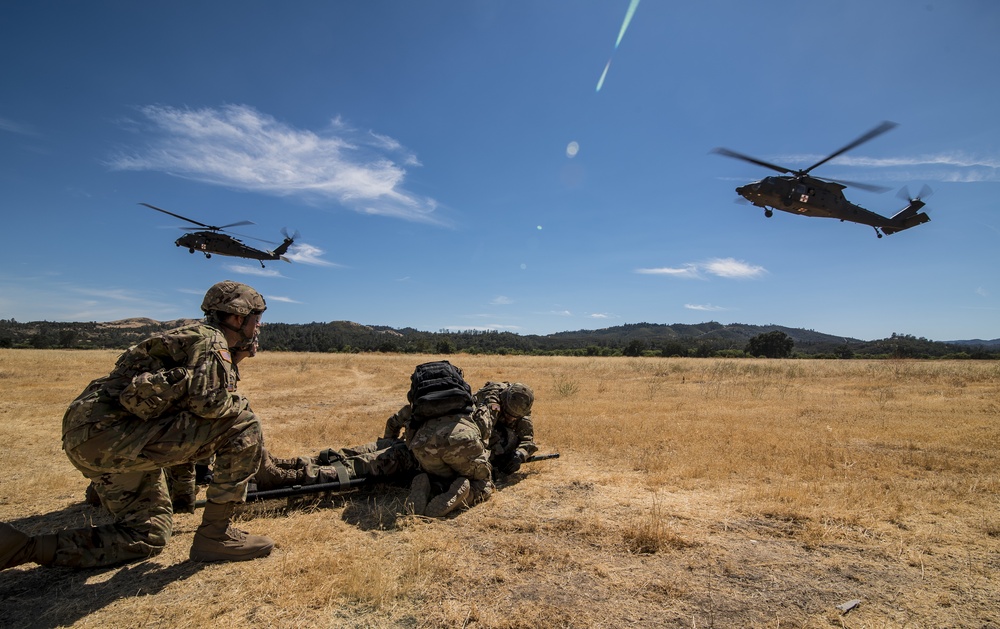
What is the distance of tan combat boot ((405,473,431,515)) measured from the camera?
489 cm

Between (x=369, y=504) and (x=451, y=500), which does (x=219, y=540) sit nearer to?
(x=369, y=504)

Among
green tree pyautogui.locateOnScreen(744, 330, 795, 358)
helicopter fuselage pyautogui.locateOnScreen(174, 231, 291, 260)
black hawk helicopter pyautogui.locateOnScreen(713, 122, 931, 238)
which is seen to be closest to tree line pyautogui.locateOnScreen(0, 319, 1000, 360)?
green tree pyautogui.locateOnScreen(744, 330, 795, 358)

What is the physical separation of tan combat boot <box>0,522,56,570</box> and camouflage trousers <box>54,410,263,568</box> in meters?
0.07

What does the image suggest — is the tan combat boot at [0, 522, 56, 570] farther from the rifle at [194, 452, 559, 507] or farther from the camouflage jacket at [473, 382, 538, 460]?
the camouflage jacket at [473, 382, 538, 460]

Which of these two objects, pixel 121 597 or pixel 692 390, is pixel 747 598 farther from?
pixel 692 390

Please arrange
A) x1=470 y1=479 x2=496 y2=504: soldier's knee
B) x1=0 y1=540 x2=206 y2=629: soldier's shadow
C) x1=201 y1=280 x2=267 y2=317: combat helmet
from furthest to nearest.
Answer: x1=470 y1=479 x2=496 y2=504: soldier's knee
x1=201 y1=280 x2=267 y2=317: combat helmet
x1=0 y1=540 x2=206 y2=629: soldier's shadow

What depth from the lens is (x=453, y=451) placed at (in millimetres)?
5055

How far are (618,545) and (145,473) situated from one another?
411cm

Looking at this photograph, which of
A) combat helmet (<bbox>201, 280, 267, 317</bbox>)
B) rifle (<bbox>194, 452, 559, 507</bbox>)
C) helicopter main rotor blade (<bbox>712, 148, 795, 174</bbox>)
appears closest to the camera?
combat helmet (<bbox>201, 280, 267, 317</bbox>)

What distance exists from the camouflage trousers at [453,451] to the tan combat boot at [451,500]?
0.63 feet

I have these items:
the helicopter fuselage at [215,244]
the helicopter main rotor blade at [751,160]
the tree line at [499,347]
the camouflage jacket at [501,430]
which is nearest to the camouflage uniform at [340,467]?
the camouflage jacket at [501,430]

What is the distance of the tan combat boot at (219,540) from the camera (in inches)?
145

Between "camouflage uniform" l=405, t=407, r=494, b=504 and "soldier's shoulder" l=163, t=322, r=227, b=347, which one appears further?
"camouflage uniform" l=405, t=407, r=494, b=504

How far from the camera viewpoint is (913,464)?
6.66m
